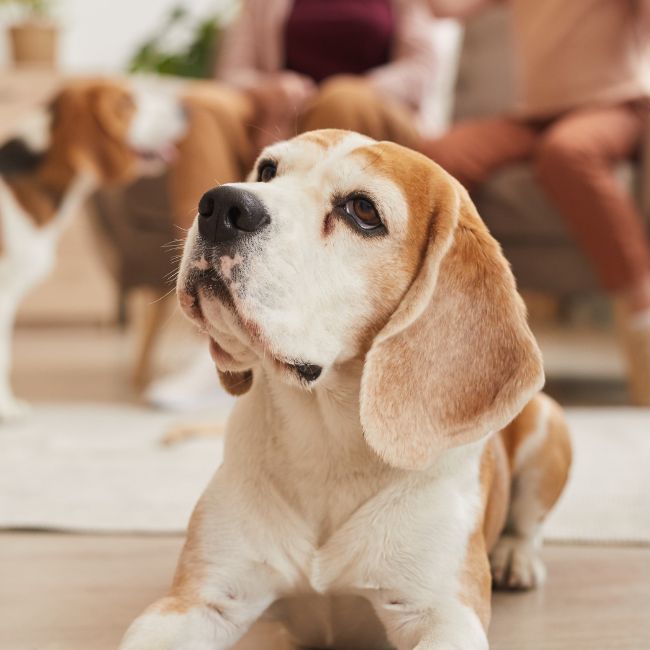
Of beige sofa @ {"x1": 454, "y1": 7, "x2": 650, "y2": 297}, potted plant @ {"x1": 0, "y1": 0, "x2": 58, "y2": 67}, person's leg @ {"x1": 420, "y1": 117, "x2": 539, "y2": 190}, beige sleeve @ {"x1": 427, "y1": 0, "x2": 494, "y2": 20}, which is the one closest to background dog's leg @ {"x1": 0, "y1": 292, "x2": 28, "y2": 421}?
person's leg @ {"x1": 420, "y1": 117, "x2": 539, "y2": 190}

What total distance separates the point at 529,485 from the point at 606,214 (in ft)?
5.30

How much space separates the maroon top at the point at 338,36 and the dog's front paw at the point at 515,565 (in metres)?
2.56

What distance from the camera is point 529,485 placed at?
140cm

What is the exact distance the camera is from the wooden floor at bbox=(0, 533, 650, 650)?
119cm

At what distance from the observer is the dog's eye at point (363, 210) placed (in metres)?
1.05

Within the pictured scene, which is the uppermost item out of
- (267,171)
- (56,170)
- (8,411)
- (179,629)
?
(267,171)

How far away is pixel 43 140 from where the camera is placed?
3.01 m

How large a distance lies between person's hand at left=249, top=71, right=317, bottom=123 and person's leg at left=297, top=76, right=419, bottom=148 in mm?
174

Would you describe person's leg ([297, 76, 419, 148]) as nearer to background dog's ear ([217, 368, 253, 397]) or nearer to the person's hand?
the person's hand

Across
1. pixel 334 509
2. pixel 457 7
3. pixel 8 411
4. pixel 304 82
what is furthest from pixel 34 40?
pixel 334 509

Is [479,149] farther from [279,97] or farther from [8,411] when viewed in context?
[8,411]

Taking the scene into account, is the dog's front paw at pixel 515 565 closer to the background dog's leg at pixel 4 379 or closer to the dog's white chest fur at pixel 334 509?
the dog's white chest fur at pixel 334 509

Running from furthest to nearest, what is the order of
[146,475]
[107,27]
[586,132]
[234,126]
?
[107,27]
[234,126]
[586,132]
[146,475]

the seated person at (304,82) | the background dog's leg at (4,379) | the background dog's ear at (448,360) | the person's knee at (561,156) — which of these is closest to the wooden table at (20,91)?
the seated person at (304,82)
